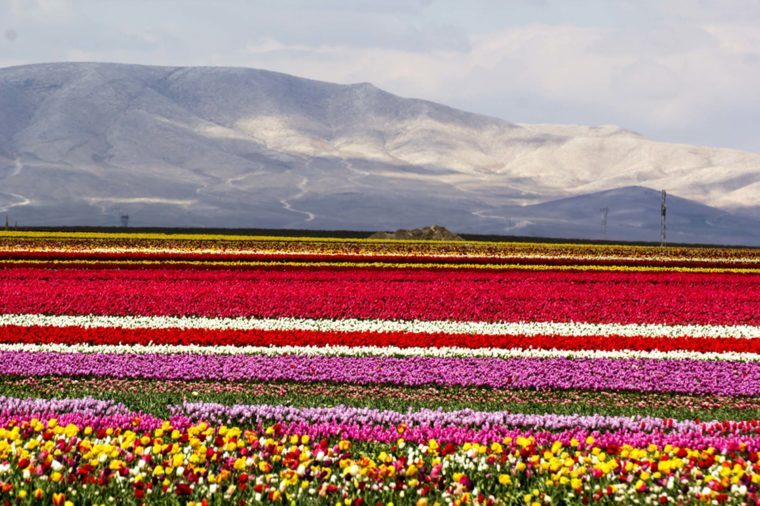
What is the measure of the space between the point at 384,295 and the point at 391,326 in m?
3.90

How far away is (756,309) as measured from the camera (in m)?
26.2

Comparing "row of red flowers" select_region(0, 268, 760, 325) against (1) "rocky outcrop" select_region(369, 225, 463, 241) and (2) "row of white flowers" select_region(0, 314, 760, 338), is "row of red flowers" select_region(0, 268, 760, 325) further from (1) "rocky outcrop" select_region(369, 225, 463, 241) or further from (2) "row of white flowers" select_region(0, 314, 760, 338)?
(1) "rocky outcrop" select_region(369, 225, 463, 241)

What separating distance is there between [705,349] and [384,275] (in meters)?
14.5

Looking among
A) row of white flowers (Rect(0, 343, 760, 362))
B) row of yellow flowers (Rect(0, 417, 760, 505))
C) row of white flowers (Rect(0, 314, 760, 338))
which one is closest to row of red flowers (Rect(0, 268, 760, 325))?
row of white flowers (Rect(0, 314, 760, 338))

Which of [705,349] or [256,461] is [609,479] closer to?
[256,461]

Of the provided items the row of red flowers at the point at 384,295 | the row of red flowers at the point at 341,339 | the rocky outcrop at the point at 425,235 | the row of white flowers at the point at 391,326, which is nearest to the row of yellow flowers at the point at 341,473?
the row of red flowers at the point at 341,339

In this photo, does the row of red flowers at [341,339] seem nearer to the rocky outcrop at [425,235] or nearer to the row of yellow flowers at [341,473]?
the row of yellow flowers at [341,473]

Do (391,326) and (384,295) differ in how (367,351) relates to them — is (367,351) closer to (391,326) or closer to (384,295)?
(391,326)

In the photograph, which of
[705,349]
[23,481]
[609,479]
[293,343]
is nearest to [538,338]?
[705,349]

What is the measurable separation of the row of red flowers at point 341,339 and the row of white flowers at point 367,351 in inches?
9.1

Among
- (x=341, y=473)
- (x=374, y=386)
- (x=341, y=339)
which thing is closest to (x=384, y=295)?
(x=341, y=339)

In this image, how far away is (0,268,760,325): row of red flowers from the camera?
24.4m

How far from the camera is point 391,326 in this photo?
2255 cm

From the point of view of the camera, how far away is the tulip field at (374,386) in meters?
8.88
